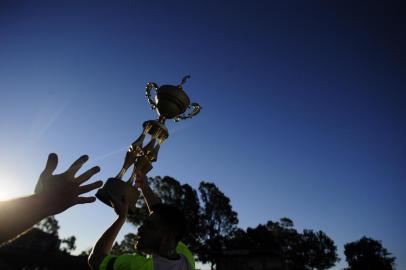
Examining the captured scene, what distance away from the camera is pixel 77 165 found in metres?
1.46

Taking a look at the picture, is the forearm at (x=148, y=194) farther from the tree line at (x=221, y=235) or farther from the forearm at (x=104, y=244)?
the tree line at (x=221, y=235)

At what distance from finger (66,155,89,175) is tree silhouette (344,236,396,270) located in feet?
266

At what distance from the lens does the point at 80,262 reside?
1585 cm

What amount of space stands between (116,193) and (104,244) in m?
0.55

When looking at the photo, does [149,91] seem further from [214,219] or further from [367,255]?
[367,255]

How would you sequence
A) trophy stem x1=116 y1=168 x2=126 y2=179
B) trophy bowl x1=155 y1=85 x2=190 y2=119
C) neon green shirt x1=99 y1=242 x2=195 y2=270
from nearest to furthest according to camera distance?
neon green shirt x1=99 y1=242 x2=195 y2=270, trophy stem x1=116 y1=168 x2=126 y2=179, trophy bowl x1=155 y1=85 x2=190 y2=119

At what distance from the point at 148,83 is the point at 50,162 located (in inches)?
140

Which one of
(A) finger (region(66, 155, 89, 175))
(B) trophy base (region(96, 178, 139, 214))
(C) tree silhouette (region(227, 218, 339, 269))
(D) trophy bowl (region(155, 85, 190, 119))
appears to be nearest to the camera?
(A) finger (region(66, 155, 89, 175))

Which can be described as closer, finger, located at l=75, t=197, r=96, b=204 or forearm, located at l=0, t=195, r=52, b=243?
forearm, located at l=0, t=195, r=52, b=243

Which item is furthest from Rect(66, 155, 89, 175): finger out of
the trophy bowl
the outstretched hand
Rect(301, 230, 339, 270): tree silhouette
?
Rect(301, 230, 339, 270): tree silhouette

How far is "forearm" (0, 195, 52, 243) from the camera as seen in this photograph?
3.60 feet

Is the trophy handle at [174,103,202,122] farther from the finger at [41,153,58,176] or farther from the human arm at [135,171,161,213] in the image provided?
the finger at [41,153,58,176]

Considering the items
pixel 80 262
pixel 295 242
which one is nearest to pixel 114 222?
pixel 80 262

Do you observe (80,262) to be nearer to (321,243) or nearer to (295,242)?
(295,242)
